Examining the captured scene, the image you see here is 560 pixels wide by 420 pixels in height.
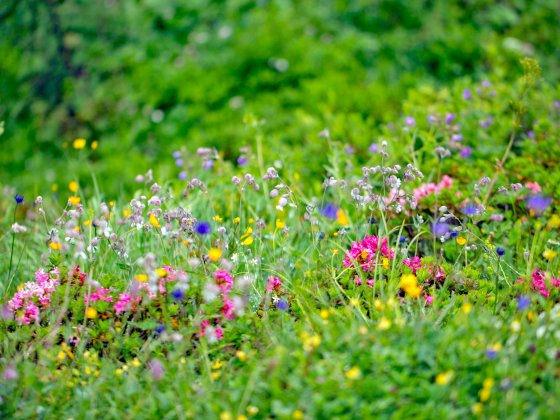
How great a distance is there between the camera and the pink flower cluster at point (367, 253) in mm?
2811

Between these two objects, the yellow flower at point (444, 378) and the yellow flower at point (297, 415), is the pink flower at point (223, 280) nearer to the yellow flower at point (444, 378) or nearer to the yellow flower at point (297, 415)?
the yellow flower at point (297, 415)

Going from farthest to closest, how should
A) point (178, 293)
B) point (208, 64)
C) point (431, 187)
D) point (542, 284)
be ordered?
point (208, 64) → point (431, 187) → point (542, 284) → point (178, 293)

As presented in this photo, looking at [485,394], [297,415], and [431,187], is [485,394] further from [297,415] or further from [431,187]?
[431,187]

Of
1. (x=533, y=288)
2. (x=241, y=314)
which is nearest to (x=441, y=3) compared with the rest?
(x=533, y=288)

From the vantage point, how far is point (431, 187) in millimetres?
3471

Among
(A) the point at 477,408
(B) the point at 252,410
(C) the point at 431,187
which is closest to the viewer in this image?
(A) the point at 477,408

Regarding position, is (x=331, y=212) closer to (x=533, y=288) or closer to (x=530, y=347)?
(x=533, y=288)

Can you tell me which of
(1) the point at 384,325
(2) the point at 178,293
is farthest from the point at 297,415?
(2) the point at 178,293

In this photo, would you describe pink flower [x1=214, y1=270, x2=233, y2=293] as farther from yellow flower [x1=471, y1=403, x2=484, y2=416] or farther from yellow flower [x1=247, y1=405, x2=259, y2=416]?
yellow flower [x1=471, y1=403, x2=484, y2=416]

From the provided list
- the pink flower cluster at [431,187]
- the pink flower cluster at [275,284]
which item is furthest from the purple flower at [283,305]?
the pink flower cluster at [431,187]

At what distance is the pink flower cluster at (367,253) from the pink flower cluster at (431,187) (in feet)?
1.97

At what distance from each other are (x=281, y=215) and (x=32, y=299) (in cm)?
137

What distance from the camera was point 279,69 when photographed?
18.7 feet

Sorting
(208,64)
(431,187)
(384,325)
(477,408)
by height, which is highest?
(384,325)
